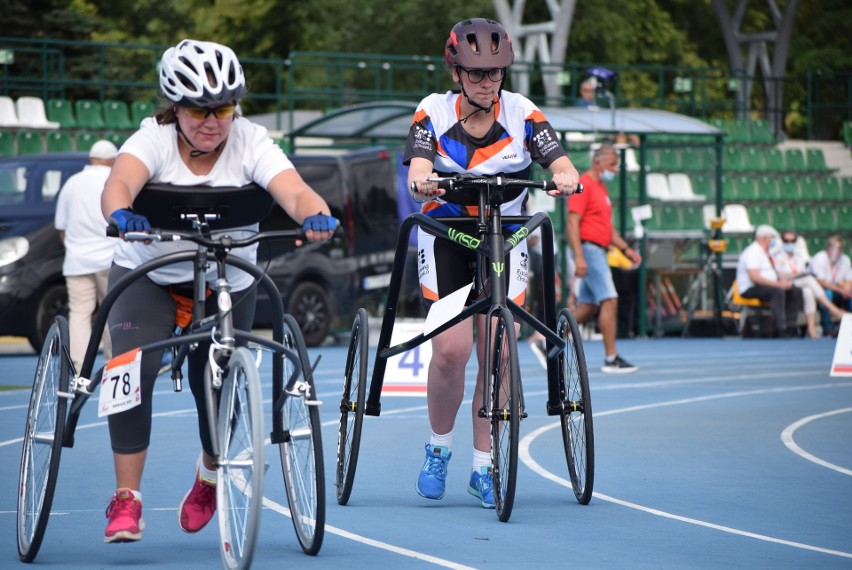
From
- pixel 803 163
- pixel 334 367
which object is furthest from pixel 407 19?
pixel 334 367

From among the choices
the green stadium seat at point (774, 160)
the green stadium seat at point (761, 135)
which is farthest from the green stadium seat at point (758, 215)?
the green stadium seat at point (761, 135)

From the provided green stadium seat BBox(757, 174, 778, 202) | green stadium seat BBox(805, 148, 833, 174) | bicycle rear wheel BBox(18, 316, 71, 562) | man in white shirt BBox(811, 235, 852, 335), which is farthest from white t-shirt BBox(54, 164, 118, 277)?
green stadium seat BBox(805, 148, 833, 174)

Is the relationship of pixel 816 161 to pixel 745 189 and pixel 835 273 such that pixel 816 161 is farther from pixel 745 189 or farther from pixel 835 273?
pixel 835 273

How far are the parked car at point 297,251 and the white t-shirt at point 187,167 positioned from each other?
1196 centimetres

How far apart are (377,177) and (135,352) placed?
52.0ft

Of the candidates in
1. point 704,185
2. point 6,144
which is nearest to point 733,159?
point 704,185

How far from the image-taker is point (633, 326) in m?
25.1

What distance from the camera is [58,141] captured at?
26.8 m

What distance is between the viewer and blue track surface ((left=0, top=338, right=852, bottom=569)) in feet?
22.4

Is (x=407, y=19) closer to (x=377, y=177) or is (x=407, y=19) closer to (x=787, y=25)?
(x=787, y=25)

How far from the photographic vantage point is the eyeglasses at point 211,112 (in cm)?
643

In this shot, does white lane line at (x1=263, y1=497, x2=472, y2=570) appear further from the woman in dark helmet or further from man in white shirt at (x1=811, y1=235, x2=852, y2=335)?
man in white shirt at (x1=811, y1=235, x2=852, y2=335)

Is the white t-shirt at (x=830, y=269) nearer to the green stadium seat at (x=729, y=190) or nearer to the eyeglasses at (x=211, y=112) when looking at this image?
the green stadium seat at (x=729, y=190)

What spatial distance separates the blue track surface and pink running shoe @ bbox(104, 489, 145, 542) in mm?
157
